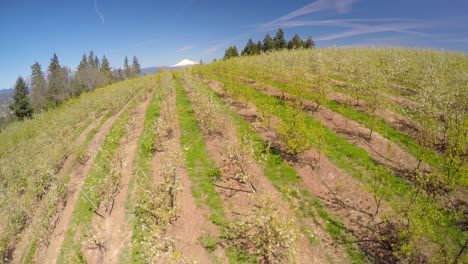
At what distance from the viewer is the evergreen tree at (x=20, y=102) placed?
9750 centimetres

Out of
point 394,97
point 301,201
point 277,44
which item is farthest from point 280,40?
point 301,201

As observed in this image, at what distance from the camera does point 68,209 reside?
2158cm

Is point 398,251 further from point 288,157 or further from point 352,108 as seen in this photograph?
point 352,108

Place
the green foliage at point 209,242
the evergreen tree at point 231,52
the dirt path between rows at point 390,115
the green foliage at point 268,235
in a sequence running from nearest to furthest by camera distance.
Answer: the green foliage at point 268,235, the green foliage at point 209,242, the dirt path between rows at point 390,115, the evergreen tree at point 231,52

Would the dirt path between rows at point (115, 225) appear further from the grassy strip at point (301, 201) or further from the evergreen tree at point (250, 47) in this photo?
the evergreen tree at point (250, 47)

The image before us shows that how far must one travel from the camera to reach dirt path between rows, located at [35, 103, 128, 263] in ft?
57.2

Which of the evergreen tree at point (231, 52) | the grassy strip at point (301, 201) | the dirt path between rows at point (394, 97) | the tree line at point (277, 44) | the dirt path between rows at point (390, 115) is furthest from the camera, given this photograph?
the evergreen tree at point (231, 52)

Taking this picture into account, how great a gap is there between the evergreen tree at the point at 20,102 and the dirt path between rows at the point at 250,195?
107403 mm

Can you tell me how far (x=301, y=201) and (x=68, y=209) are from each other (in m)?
19.9

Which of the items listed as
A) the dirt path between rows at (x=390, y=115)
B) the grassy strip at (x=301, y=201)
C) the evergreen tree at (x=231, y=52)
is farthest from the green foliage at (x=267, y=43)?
the grassy strip at (x=301, y=201)

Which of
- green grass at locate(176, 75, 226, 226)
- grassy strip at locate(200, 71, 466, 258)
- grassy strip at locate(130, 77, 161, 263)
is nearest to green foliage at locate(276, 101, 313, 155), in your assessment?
grassy strip at locate(200, 71, 466, 258)

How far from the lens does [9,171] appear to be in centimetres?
3172

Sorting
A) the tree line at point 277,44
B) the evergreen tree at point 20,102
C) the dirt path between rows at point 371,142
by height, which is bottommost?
the dirt path between rows at point 371,142

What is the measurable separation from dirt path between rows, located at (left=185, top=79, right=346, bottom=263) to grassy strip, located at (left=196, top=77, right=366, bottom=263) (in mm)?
354
